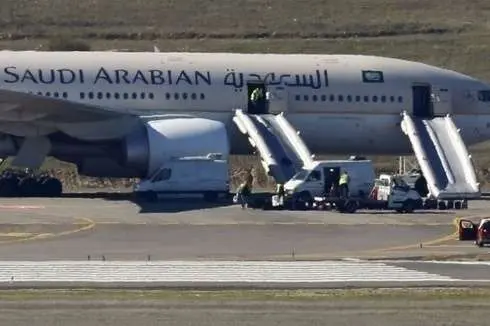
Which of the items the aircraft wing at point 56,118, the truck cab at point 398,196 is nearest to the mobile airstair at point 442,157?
the truck cab at point 398,196

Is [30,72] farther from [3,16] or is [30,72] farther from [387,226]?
[3,16]

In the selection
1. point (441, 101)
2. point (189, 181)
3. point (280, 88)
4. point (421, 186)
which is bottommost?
point (421, 186)

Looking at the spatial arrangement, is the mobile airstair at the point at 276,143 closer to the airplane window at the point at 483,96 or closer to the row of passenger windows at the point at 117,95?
the row of passenger windows at the point at 117,95

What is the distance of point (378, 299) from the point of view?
78.3 ft

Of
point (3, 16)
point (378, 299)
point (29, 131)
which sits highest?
point (3, 16)

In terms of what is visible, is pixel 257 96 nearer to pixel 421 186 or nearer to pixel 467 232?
pixel 421 186

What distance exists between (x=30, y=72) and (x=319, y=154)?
464 inches

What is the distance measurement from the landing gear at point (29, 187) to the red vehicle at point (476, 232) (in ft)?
66.7

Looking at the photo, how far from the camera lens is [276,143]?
52.8 meters

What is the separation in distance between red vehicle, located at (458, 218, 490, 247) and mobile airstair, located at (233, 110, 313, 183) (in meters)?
14.2

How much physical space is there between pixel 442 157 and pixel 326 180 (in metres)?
5.39

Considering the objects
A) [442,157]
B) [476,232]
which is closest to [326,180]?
[442,157]

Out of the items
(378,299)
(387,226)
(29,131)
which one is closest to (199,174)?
(29,131)

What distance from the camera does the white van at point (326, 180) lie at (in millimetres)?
48781
